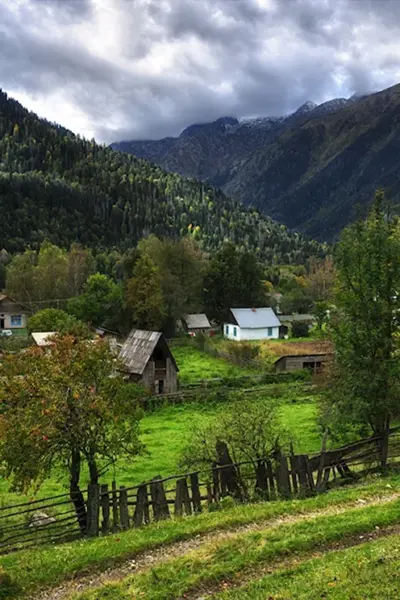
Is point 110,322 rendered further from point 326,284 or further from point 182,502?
point 182,502

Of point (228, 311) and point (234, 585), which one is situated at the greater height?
point (228, 311)

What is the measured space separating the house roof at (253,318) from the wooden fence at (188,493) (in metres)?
63.5

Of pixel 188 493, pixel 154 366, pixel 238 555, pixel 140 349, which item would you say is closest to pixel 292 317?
pixel 140 349

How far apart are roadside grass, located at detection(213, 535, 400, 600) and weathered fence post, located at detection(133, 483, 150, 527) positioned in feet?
23.0

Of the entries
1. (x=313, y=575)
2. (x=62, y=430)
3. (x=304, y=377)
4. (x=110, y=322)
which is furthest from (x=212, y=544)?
(x=110, y=322)

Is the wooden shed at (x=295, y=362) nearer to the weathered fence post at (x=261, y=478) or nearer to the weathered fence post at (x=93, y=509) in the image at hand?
the weathered fence post at (x=261, y=478)

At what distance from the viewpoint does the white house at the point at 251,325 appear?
8462 cm

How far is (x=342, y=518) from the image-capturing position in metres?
14.2

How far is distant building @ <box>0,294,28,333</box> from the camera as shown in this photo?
89.1m

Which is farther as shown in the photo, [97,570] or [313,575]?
[97,570]

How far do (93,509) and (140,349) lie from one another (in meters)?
33.9

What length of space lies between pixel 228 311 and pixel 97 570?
8083cm

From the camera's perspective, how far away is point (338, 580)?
1019 cm

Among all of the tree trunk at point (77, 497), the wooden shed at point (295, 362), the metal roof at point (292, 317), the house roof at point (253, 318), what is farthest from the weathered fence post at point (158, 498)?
the metal roof at point (292, 317)
